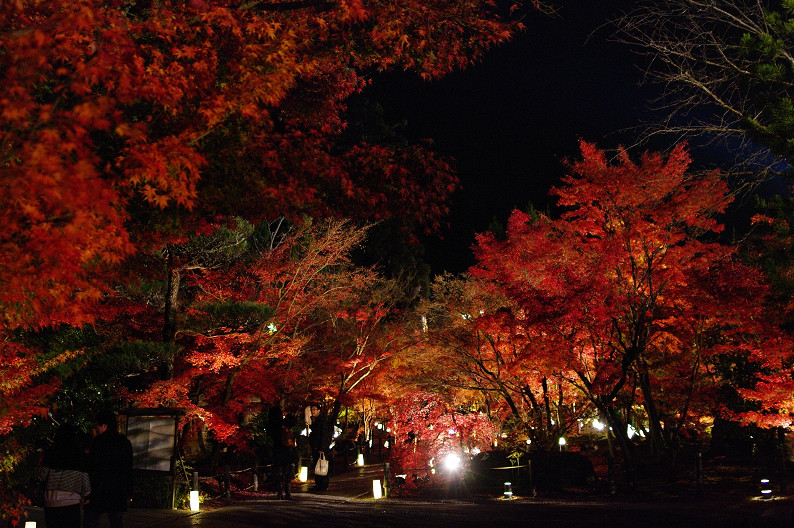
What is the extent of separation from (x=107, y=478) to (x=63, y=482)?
1.50ft

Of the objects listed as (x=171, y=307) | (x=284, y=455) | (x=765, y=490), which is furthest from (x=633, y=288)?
(x=171, y=307)

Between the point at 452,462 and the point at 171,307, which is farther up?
the point at 171,307

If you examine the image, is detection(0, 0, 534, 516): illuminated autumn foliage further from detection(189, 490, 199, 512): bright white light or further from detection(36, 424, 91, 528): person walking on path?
detection(189, 490, 199, 512): bright white light

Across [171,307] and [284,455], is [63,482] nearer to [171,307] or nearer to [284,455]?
[284,455]

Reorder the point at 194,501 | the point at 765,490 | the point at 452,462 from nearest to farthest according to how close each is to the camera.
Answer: the point at 765,490
the point at 194,501
the point at 452,462

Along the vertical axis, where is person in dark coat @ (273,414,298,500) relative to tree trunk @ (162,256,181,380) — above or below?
below

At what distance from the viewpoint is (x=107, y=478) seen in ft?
24.3

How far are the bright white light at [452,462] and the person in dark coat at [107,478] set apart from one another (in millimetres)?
10326

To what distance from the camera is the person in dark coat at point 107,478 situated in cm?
735

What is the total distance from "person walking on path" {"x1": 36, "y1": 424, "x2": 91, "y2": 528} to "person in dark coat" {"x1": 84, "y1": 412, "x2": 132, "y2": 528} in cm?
15

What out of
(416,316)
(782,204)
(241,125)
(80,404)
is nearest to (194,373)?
(80,404)

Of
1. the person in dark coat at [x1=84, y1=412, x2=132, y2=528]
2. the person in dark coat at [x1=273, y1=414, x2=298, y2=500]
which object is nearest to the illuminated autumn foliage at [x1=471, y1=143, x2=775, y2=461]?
the person in dark coat at [x1=273, y1=414, x2=298, y2=500]

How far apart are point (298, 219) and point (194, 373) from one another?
9.74 meters

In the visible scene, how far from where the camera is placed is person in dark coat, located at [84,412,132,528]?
735cm
